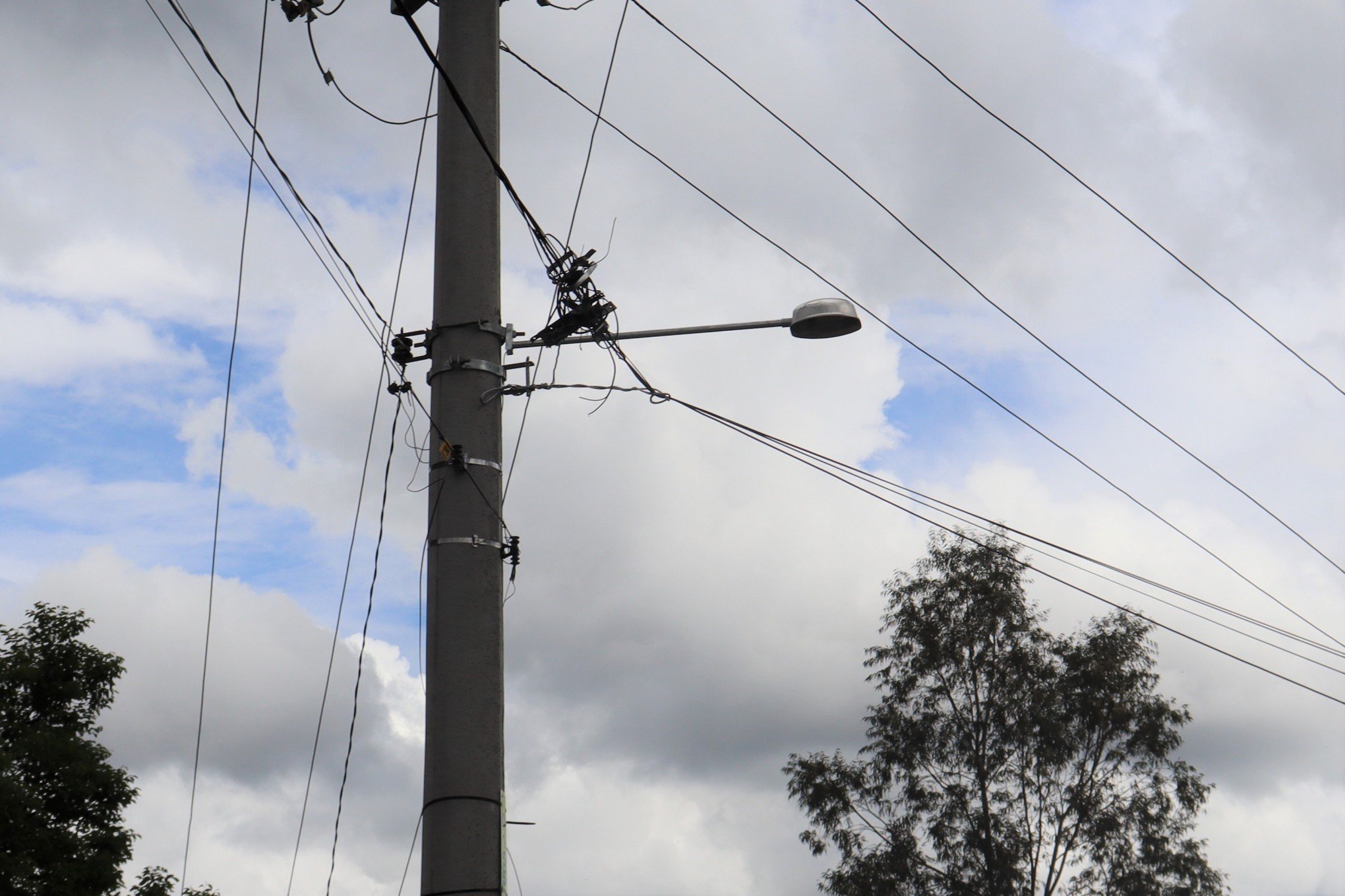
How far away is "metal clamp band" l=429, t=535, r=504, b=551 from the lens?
20.5 feet

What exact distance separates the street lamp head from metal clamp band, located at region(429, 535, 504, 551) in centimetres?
215

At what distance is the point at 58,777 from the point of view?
60.4 ft

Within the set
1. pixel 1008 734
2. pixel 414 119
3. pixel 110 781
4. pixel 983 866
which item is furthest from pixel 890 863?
pixel 414 119

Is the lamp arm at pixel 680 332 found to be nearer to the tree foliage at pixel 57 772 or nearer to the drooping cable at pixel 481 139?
the drooping cable at pixel 481 139

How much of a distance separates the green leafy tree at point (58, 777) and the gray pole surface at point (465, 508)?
14.1 meters

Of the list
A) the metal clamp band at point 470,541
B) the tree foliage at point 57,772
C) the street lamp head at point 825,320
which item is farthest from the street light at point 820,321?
the tree foliage at point 57,772

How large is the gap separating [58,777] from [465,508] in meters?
15.0

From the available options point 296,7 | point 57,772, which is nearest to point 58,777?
point 57,772

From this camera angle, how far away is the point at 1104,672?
30438 mm

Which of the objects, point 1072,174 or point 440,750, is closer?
point 440,750

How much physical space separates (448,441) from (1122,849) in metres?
27.6

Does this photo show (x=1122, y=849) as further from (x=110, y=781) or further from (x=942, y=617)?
(x=110, y=781)

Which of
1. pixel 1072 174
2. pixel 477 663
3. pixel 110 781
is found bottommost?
pixel 477 663

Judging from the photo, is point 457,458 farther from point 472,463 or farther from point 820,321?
point 820,321
